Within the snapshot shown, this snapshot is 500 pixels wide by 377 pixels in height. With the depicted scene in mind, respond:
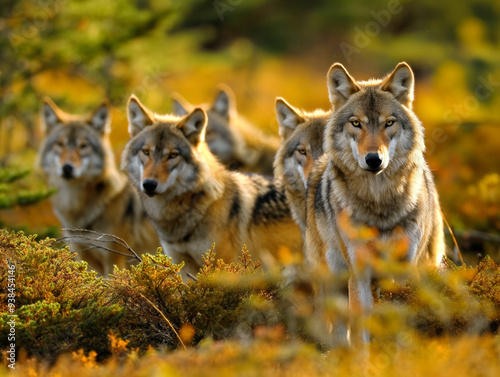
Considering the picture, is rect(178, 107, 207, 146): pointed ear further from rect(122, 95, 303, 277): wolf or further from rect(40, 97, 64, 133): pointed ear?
rect(40, 97, 64, 133): pointed ear

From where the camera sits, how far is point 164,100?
17.2 meters

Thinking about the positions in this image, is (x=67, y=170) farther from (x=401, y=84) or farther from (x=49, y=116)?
(x=401, y=84)

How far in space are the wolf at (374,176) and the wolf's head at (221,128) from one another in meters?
6.29

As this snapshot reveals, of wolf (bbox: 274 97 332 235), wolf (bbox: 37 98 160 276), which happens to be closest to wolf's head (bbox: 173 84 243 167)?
wolf (bbox: 37 98 160 276)

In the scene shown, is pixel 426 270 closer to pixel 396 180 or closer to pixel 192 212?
pixel 396 180

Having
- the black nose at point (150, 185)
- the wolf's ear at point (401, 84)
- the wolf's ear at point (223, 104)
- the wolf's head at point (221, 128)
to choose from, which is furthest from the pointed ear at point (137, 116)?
the wolf's ear at point (223, 104)

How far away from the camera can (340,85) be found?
532cm

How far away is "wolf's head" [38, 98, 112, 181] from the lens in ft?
28.7

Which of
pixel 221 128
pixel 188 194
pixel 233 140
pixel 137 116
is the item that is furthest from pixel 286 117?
pixel 221 128

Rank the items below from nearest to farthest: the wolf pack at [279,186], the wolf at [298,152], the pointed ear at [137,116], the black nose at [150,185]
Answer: the wolf pack at [279,186] → the wolf at [298,152] → the black nose at [150,185] → the pointed ear at [137,116]

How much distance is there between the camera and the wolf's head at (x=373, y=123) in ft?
15.9

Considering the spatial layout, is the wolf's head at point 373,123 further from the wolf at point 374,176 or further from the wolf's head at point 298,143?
the wolf's head at point 298,143

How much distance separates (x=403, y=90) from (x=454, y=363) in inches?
102

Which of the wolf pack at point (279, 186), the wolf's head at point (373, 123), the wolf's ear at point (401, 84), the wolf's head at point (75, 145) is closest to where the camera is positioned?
the wolf's head at point (373, 123)
